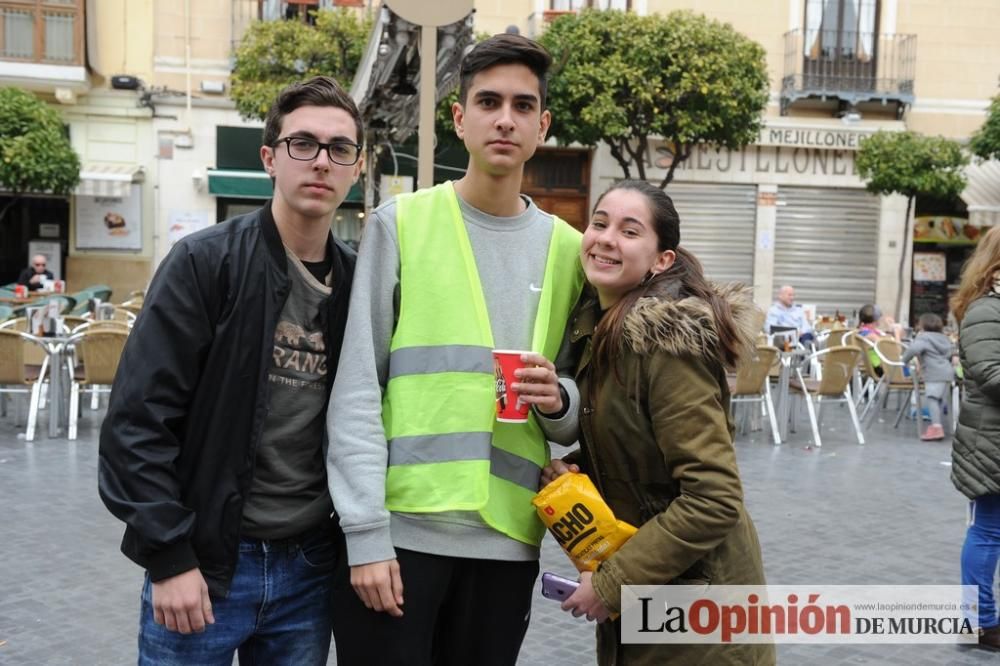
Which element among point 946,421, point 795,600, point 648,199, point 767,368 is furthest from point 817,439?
point 648,199

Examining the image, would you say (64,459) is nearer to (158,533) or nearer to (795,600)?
(795,600)

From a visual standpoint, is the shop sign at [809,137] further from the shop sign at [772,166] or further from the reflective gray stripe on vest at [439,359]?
the reflective gray stripe on vest at [439,359]

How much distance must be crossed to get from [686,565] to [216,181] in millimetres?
19645

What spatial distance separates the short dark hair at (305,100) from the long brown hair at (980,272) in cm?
313

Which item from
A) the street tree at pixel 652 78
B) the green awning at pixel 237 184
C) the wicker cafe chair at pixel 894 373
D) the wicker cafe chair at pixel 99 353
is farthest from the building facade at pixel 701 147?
the wicker cafe chair at pixel 99 353

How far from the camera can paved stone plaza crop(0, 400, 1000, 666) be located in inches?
167

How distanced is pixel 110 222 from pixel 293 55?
573 cm

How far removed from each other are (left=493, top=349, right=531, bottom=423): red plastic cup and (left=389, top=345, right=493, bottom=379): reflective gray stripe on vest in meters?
0.06

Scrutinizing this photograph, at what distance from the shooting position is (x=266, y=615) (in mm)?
2184

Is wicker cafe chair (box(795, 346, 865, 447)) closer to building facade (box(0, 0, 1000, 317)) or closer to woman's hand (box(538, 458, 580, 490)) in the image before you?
woman's hand (box(538, 458, 580, 490))

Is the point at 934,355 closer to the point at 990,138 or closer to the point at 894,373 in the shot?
the point at 894,373

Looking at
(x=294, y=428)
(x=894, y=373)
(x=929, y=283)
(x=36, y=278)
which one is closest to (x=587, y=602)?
(x=294, y=428)

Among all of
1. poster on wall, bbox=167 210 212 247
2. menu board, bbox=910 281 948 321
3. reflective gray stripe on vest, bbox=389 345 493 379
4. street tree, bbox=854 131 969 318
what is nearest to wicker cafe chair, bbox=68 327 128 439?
reflective gray stripe on vest, bbox=389 345 493 379

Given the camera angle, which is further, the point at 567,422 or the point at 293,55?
the point at 293,55
